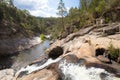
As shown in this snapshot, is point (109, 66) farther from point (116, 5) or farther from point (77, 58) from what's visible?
point (116, 5)

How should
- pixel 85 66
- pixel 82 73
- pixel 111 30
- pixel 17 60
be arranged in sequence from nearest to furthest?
1. pixel 82 73
2. pixel 85 66
3. pixel 111 30
4. pixel 17 60

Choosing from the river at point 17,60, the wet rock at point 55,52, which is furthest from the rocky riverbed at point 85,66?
the river at point 17,60

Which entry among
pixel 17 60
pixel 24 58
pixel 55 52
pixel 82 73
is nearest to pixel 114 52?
pixel 82 73

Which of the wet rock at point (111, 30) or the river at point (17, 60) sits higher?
the wet rock at point (111, 30)

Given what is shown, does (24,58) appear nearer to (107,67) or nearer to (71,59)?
(71,59)

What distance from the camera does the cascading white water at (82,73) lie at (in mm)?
18594

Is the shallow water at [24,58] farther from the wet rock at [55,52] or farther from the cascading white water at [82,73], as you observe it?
the cascading white water at [82,73]

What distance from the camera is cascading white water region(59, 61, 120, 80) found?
18594 millimetres

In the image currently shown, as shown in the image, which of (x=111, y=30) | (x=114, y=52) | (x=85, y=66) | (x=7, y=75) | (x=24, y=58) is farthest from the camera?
(x=24, y=58)

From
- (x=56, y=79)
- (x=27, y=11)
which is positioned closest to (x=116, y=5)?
(x=56, y=79)

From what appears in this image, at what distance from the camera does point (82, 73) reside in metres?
19.7

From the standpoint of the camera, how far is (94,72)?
19.4 meters

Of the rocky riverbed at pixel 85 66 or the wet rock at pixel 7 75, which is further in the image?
the wet rock at pixel 7 75

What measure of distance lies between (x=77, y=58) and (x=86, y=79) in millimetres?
4734
